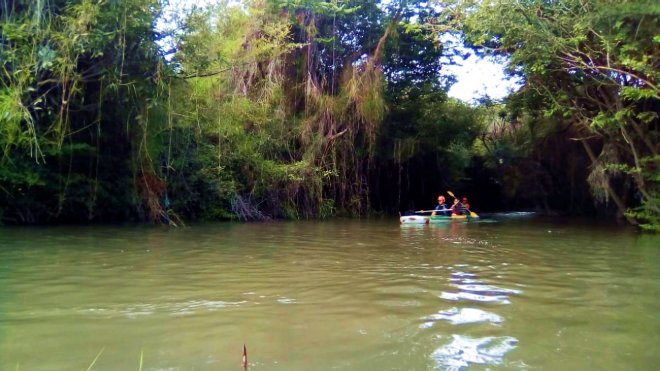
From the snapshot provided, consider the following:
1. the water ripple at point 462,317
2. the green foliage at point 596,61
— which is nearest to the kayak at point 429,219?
the green foliage at point 596,61

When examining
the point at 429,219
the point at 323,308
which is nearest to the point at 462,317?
the point at 323,308

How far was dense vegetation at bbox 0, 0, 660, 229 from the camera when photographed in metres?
11.1

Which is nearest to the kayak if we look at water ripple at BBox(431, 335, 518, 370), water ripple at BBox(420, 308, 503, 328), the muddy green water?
the muddy green water

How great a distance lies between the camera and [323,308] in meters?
4.97

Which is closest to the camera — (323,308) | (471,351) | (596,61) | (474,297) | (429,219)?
(471,351)

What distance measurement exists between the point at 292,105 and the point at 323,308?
14.5 meters

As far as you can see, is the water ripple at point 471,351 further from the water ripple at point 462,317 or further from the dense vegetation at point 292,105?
the dense vegetation at point 292,105

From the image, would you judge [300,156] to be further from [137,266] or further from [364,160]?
[137,266]

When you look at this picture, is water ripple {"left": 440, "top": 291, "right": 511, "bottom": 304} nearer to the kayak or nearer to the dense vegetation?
the dense vegetation

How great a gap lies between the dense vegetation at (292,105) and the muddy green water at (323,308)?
3681 millimetres

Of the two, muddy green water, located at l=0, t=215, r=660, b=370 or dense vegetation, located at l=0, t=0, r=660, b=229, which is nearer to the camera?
muddy green water, located at l=0, t=215, r=660, b=370

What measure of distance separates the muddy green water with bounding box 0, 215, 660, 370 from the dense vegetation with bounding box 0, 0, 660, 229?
12.1ft

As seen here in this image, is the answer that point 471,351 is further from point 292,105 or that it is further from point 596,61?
point 292,105

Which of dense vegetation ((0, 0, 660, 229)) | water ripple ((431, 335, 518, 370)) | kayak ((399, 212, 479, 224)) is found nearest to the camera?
water ripple ((431, 335, 518, 370))
